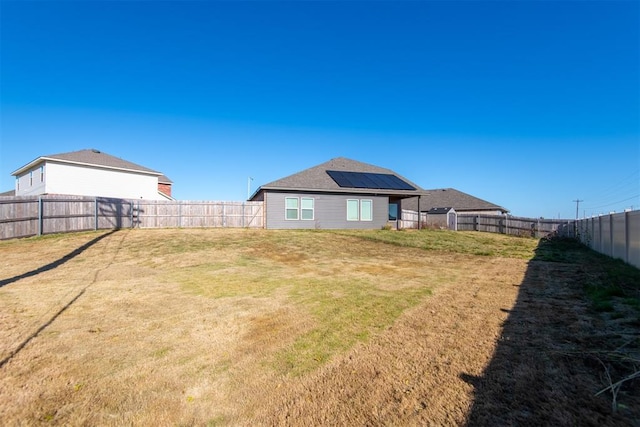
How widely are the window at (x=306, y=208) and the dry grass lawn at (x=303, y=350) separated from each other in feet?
41.9

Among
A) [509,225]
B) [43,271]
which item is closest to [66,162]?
[43,271]

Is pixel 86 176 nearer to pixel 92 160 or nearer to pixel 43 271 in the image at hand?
pixel 92 160

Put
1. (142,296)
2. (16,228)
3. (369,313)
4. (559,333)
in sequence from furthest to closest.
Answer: (16,228)
(142,296)
(369,313)
(559,333)

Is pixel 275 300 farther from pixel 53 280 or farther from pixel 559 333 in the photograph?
pixel 53 280

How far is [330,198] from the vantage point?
2073 cm

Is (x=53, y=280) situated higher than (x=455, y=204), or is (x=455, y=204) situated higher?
(x=455, y=204)

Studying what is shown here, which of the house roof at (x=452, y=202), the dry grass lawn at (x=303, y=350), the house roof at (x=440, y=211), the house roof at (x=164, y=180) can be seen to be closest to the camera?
Result: the dry grass lawn at (x=303, y=350)

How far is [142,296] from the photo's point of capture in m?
5.66

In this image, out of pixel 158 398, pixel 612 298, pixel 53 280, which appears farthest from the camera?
pixel 53 280

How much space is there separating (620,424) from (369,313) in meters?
2.93

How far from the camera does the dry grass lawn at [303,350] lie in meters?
2.37

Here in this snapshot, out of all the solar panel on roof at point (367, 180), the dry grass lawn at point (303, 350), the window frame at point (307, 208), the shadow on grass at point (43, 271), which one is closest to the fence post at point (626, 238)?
the dry grass lawn at point (303, 350)

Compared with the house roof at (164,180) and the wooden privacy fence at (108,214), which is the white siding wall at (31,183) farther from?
the house roof at (164,180)

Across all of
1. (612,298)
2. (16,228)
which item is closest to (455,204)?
(612,298)
